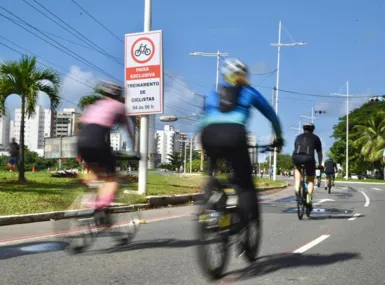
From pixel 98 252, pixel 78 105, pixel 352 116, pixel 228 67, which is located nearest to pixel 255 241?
pixel 228 67

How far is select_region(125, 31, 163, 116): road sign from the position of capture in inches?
559

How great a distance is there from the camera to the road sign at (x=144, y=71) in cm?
1419

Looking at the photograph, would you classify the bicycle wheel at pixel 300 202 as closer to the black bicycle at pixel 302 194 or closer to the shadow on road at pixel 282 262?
the black bicycle at pixel 302 194

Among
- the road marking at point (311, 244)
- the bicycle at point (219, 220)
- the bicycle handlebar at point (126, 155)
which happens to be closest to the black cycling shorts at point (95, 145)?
the bicycle handlebar at point (126, 155)

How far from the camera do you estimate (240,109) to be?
173 inches

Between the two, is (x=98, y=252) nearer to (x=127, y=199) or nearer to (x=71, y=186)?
(x=71, y=186)

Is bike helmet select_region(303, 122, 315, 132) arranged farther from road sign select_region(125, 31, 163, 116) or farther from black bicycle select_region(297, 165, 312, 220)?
road sign select_region(125, 31, 163, 116)

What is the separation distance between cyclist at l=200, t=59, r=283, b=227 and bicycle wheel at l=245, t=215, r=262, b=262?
138mm

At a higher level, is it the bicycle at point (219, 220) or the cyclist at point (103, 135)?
the cyclist at point (103, 135)

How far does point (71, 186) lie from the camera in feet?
19.0

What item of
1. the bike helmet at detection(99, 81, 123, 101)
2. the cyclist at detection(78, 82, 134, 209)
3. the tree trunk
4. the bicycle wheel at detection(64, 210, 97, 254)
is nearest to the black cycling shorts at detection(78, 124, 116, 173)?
the cyclist at detection(78, 82, 134, 209)

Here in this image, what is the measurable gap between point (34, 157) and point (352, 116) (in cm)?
6933

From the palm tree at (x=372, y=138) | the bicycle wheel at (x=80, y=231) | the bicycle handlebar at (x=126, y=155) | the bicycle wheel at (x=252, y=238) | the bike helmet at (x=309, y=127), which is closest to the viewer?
the bicycle wheel at (x=252, y=238)

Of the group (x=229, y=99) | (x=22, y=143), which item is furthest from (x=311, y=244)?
(x=22, y=143)
